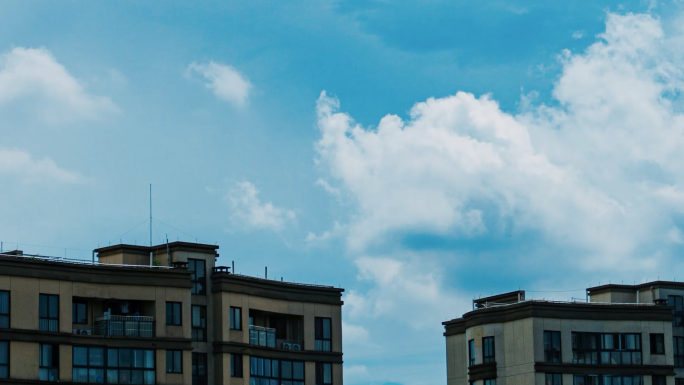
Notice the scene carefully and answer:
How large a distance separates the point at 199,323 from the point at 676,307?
144ft

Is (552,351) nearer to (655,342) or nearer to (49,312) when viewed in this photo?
(655,342)

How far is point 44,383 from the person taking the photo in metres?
79.9

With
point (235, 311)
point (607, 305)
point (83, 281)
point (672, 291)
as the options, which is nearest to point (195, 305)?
point (235, 311)

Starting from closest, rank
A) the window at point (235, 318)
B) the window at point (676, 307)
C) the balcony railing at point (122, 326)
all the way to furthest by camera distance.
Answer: the balcony railing at point (122, 326), the window at point (235, 318), the window at point (676, 307)

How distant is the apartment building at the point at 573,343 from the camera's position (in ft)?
333

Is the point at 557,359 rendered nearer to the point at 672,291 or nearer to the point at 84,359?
the point at 672,291

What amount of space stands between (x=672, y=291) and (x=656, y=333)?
19.4ft

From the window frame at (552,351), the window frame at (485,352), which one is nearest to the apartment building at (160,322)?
the window frame at (485,352)

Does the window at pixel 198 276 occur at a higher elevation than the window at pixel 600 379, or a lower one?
higher

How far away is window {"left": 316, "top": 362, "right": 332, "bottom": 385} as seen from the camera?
96938 mm

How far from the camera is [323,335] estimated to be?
9819 centimetres

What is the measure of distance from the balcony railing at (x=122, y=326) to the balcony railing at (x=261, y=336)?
1039cm

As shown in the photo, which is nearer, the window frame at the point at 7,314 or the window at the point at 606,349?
the window frame at the point at 7,314

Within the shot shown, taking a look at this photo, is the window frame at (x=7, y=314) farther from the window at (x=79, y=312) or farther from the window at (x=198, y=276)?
the window at (x=198, y=276)
